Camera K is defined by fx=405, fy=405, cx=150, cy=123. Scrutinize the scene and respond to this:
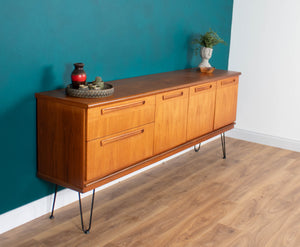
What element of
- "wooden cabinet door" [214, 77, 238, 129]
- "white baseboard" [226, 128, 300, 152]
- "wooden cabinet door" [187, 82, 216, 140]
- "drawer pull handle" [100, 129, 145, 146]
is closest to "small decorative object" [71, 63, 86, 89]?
"drawer pull handle" [100, 129, 145, 146]

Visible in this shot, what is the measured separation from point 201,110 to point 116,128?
3.80ft

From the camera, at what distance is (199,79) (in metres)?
3.54

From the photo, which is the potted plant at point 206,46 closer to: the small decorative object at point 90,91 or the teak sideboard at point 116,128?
the teak sideboard at point 116,128

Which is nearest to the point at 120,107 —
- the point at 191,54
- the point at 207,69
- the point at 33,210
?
the point at 33,210

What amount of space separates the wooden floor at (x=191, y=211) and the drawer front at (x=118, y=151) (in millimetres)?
382

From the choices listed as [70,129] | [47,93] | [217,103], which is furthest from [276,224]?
[47,93]

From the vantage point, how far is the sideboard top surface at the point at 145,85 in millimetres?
2479

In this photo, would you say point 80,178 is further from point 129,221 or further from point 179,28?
point 179,28

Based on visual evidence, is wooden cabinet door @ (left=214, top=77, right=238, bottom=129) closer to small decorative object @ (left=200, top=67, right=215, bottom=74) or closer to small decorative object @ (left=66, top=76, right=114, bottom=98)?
small decorative object @ (left=200, top=67, right=215, bottom=74)

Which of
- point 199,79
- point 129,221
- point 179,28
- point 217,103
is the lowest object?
point 129,221

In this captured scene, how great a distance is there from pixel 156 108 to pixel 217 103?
1.01m

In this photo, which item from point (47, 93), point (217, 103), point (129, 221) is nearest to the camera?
point (47, 93)

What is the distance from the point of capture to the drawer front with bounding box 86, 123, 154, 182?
2.52 m

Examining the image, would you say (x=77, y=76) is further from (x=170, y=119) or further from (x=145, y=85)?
(x=170, y=119)
